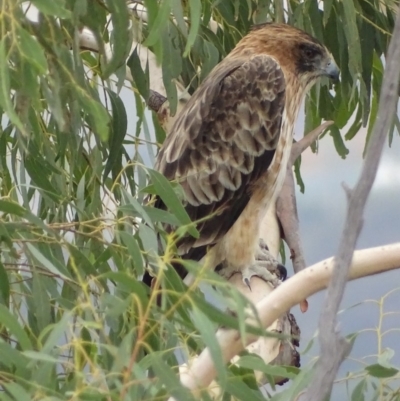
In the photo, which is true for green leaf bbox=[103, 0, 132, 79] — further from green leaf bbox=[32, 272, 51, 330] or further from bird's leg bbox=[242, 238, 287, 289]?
bird's leg bbox=[242, 238, 287, 289]

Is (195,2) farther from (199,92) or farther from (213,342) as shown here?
(199,92)

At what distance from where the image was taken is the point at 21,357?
5.15 feet

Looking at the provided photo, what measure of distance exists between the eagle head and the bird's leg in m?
0.61

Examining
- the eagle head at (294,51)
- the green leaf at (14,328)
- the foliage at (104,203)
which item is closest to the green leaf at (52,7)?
the foliage at (104,203)

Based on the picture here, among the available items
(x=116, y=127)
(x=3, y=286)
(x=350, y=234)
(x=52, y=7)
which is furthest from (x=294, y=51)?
(x=350, y=234)

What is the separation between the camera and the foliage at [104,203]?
1446 millimetres

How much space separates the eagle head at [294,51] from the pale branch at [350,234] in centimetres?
190

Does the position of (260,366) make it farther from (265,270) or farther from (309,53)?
(309,53)

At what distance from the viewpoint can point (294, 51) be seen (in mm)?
3096

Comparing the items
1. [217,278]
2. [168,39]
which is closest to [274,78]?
[168,39]

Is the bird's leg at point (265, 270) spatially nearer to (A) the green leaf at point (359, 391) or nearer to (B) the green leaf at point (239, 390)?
(A) the green leaf at point (359, 391)

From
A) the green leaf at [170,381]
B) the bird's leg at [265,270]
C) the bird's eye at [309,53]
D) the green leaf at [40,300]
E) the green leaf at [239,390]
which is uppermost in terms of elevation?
the bird's eye at [309,53]

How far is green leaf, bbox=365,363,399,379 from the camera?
1.68 meters

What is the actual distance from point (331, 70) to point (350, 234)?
6.35 feet
